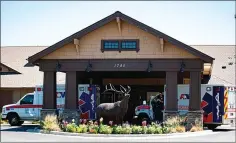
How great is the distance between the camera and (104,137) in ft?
67.6

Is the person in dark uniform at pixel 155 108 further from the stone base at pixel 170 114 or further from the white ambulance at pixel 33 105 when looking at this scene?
the white ambulance at pixel 33 105

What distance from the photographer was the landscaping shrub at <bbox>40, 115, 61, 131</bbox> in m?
22.7

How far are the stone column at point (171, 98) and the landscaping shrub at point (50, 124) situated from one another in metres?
5.86

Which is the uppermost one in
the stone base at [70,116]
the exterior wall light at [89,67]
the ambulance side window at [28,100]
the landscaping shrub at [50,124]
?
the exterior wall light at [89,67]

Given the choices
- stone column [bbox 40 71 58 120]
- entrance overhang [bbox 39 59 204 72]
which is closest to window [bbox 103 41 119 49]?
entrance overhang [bbox 39 59 204 72]

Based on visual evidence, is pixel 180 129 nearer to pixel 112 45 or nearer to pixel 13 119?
pixel 112 45

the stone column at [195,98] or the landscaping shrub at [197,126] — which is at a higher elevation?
the stone column at [195,98]

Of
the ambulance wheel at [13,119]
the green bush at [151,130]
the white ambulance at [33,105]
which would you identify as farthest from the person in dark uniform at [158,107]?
the ambulance wheel at [13,119]

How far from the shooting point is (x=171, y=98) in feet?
79.3

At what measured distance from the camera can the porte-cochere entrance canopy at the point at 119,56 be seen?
24.1 metres

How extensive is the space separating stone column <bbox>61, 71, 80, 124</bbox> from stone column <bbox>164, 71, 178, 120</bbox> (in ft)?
16.3

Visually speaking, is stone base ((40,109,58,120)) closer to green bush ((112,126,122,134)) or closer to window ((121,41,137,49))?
green bush ((112,126,122,134))

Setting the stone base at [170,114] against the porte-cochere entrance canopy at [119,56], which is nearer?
the stone base at [170,114]

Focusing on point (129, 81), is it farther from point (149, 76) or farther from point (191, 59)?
point (191, 59)
